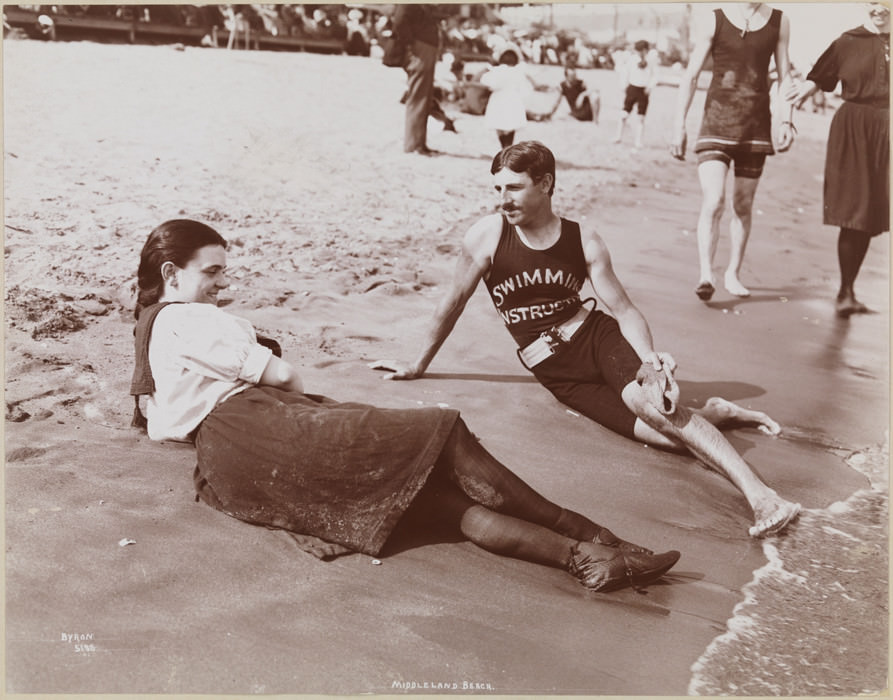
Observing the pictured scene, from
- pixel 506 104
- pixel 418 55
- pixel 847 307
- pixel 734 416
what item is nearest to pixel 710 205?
pixel 847 307

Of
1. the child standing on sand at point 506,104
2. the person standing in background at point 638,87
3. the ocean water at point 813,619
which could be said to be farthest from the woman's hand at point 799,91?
the person standing in background at point 638,87

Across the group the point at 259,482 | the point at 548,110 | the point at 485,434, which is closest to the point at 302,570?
the point at 259,482

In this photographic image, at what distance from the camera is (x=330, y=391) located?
3527 millimetres

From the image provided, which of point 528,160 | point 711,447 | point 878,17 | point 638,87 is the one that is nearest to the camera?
point 711,447

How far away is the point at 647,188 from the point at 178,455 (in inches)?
233

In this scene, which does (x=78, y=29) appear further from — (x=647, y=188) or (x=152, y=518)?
(x=152, y=518)

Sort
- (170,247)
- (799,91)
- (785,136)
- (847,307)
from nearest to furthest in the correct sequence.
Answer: (170,247) → (799,91) → (785,136) → (847,307)

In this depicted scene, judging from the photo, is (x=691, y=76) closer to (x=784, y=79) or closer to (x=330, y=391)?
(x=784, y=79)

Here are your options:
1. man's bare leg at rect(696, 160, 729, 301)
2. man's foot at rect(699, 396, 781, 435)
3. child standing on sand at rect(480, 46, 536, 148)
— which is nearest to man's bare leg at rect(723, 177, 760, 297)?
man's bare leg at rect(696, 160, 729, 301)

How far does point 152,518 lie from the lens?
2641 mm

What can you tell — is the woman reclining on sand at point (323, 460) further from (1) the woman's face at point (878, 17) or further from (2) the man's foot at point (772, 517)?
(1) the woman's face at point (878, 17)

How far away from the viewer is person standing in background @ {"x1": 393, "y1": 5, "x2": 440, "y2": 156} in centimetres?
808

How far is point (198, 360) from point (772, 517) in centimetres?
162

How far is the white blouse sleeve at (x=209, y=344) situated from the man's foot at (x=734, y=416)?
174 cm
